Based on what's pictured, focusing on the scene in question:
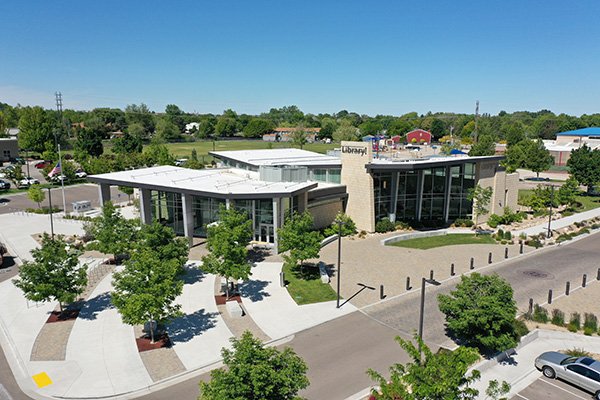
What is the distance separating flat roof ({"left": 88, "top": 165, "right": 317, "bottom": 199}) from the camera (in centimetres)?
3753

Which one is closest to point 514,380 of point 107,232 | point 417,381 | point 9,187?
point 417,381

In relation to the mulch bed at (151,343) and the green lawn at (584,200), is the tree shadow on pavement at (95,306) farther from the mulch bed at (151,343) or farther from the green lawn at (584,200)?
the green lawn at (584,200)

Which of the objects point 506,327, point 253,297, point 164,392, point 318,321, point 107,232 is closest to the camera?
point 164,392

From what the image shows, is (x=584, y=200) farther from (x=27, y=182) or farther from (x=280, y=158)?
(x=27, y=182)

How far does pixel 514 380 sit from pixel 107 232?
2762 centimetres

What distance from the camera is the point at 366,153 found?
144 ft

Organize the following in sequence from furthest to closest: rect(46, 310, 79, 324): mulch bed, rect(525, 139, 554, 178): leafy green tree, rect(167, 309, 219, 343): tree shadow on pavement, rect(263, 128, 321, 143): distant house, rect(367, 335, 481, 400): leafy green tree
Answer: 1. rect(263, 128, 321, 143): distant house
2. rect(525, 139, 554, 178): leafy green tree
3. rect(46, 310, 79, 324): mulch bed
4. rect(167, 309, 219, 343): tree shadow on pavement
5. rect(367, 335, 481, 400): leafy green tree

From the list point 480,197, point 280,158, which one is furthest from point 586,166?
point 280,158

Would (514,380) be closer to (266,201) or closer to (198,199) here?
(266,201)

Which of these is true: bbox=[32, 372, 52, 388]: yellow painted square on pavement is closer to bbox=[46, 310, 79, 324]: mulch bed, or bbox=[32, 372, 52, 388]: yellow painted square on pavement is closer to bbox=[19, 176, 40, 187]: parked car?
bbox=[46, 310, 79, 324]: mulch bed

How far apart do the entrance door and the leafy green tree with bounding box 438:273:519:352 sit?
19.4 m

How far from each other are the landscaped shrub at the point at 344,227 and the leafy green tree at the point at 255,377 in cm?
2933

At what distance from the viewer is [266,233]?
39.7 meters

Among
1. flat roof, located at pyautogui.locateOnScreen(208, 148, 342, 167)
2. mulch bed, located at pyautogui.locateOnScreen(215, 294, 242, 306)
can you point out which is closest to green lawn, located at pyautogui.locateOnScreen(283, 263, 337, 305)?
mulch bed, located at pyautogui.locateOnScreen(215, 294, 242, 306)
